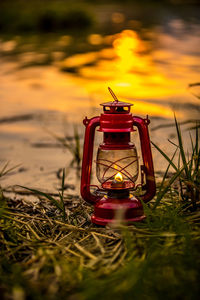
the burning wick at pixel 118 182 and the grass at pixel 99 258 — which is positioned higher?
the burning wick at pixel 118 182

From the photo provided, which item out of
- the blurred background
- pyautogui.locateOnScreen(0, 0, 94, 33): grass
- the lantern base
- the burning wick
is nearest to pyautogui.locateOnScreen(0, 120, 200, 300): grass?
the lantern base

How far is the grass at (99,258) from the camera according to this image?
1.90m

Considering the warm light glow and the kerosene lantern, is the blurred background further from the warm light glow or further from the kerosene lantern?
the warm light glow

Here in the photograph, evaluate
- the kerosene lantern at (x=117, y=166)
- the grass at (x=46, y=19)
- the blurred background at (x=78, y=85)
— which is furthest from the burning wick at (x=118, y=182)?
the grass at (x=46, y=19)

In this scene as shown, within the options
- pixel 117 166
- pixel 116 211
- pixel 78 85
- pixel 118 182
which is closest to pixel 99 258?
pixel 116 211

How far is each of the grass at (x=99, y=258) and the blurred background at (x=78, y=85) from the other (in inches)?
33.9

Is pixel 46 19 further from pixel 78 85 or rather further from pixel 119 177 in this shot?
pixel 119 177

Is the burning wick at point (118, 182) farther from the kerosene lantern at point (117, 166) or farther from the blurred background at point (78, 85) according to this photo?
the blurred background at point (78, 85)

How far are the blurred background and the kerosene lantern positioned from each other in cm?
35

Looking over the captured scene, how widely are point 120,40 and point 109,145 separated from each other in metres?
9.71

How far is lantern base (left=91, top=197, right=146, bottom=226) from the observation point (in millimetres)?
2828

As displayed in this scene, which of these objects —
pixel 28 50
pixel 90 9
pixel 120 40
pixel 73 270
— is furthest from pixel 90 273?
pixel 90 9

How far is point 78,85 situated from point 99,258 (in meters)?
5.74

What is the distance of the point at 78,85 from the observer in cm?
774
